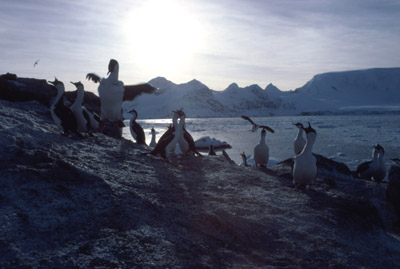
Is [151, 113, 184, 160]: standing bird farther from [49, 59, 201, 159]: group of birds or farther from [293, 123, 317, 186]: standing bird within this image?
[293, 123, 317, 186]: standing bird

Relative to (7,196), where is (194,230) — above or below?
below

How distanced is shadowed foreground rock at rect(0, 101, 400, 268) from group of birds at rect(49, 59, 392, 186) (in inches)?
36.3

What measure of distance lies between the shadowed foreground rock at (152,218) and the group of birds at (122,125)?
3.02 feet

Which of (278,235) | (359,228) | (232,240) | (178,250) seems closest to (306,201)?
(359,228)

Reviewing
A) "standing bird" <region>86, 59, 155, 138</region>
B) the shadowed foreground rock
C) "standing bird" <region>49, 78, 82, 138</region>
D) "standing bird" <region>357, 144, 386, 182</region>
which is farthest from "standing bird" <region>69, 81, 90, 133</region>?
"standing bird" <region>357, 144, 386, 182</region>

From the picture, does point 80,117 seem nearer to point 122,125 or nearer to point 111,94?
point 111,94

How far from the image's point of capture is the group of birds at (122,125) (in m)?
6.56

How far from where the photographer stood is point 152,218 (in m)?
3.38

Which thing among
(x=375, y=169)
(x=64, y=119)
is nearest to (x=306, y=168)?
(x=64, y=119)

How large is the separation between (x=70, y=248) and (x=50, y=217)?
52 centimetres

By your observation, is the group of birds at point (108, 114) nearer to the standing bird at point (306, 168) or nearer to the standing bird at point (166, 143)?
the standing bird at point (166, 143)

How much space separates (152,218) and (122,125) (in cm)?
676

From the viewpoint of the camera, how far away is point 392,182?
727cm

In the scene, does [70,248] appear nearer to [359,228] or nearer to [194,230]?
[194,230]
